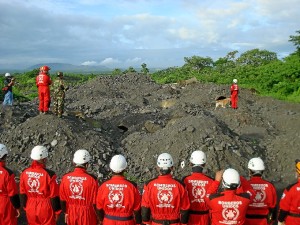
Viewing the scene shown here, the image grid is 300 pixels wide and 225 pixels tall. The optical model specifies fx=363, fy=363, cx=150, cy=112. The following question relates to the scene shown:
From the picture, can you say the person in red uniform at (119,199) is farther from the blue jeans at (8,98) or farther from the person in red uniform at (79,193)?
the blue jeans at (8,98)

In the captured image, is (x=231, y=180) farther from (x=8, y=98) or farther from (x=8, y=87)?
(x=8, y=98)

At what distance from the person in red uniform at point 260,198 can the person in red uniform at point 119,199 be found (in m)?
1.90

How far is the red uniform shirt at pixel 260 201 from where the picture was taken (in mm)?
5922

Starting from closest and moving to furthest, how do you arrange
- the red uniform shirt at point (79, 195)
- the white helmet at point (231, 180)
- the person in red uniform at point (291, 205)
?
1. the white helmet at point (231, 180)
2. the person in red uniform at point (291, 205)
3. the red uniform shirt at point (79, 195)

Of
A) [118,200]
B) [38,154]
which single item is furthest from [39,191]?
[118,200]

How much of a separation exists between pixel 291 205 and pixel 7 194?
191 inches

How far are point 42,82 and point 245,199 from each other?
30.9 ft

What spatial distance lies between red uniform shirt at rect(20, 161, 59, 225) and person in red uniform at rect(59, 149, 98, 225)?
241mm

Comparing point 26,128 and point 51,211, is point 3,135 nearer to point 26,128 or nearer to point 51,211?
point 26,128

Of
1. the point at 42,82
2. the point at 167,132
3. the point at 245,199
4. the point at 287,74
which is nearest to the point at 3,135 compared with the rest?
the point at 42,82

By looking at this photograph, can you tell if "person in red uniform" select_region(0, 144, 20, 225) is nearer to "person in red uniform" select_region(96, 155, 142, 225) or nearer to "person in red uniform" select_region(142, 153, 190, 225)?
"person in red uniform" select_region(96, 155, 142, 225)

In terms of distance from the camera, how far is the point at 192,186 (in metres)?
5.89

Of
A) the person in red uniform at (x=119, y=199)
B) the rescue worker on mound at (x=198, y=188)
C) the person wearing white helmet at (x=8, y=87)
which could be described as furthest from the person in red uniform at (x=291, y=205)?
the person wearing white helmet at (x=8, y=87)

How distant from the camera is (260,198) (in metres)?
5.97
